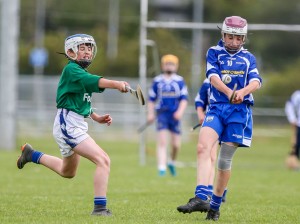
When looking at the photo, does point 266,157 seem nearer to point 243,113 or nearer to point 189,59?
point 189,59

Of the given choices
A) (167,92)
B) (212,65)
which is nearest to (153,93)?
(167,92)

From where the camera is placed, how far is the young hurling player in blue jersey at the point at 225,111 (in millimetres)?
9195

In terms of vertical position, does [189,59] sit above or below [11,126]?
above

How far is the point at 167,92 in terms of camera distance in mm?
17781

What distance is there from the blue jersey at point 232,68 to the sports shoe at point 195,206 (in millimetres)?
1081

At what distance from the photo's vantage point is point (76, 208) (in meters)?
10.3

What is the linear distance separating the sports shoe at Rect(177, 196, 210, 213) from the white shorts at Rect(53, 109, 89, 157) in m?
1.24

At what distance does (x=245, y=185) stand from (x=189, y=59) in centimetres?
790

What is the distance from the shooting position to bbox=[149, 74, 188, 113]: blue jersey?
58.0 ft

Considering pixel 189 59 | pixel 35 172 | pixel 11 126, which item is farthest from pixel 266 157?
pixel 35 172

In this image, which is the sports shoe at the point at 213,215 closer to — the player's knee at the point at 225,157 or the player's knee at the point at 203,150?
the player's knee at the point at 225,157

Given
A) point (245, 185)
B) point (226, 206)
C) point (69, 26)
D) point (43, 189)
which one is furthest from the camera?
point (69, 26)

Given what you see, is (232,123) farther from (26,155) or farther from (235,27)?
(26,155)

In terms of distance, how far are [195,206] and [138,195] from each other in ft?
11.8
